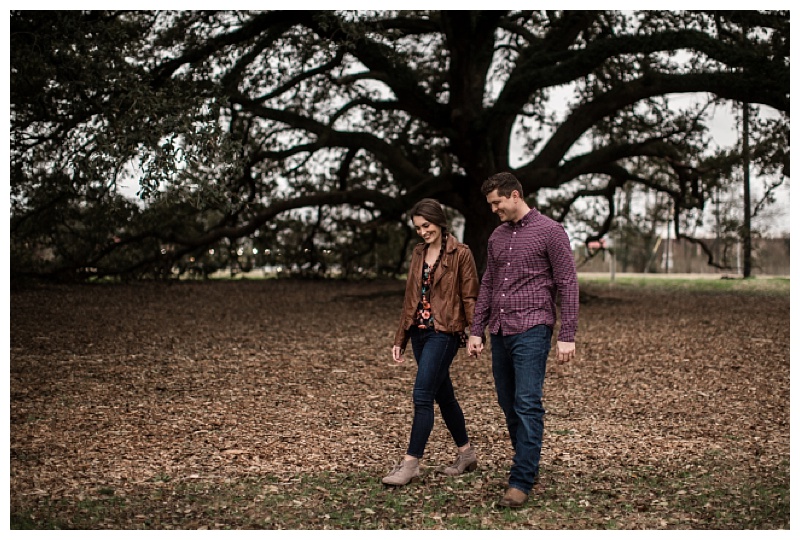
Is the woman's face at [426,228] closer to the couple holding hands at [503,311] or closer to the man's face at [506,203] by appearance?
the couple holding hands at [503,311]

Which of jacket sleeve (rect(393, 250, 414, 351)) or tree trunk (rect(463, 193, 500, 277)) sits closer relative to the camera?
jacket sleeve (rect(393, 250, 414, 351))

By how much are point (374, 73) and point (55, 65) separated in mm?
7549

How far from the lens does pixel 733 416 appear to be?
6250 millimetres

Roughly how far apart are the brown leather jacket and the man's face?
0.27 meters

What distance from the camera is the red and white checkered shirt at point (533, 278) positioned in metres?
4.15

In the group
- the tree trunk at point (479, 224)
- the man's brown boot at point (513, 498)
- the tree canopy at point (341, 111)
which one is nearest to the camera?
the man's brown boot at point (513, 498)

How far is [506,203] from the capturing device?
4.23 m

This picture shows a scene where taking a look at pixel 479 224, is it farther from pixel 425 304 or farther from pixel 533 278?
pixel 533 278

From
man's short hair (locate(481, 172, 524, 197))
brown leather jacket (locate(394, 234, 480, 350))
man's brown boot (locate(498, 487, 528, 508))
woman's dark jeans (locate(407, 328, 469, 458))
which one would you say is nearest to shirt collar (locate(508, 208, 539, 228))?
man's short hair (locate(481, 172, 524, 197))

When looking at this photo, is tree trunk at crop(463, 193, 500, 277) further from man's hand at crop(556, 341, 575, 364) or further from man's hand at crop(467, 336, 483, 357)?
man's hand at crop(556, 341, 575, 364)

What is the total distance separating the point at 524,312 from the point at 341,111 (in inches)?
467

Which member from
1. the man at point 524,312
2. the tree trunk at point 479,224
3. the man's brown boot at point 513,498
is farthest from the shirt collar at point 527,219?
the tree trunk at point 479,224

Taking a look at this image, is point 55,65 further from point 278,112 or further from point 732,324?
point 732,324

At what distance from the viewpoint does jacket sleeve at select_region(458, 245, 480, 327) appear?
437cm
